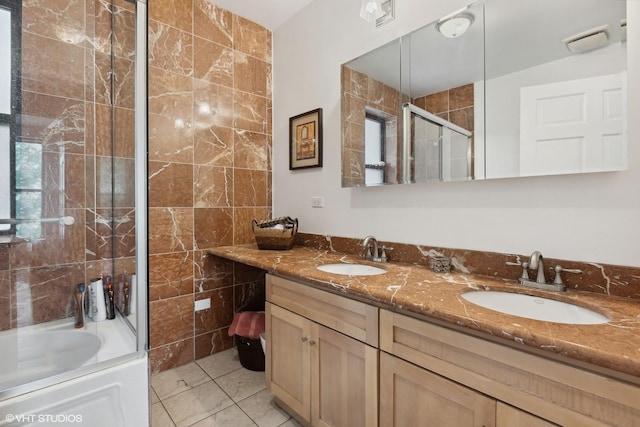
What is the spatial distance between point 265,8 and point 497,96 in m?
1.91

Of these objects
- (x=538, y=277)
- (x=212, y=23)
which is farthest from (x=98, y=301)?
(x=538, y=277)

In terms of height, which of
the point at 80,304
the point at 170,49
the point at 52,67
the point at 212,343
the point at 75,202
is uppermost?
the point at 170,49

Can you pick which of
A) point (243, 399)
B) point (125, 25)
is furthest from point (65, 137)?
point (243, 399)

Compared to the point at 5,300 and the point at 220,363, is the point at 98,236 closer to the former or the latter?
the point at 5,300

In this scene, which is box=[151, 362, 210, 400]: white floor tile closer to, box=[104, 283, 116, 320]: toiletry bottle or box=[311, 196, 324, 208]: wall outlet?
box=[104, 283, 116, 320]: toiletry bottle

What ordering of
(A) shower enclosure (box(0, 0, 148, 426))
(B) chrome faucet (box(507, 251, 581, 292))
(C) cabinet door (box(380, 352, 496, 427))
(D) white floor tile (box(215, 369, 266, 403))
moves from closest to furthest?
1. (C) cabinet door (box(380, 352, 496, 427))
2. (B) chrome faucet (box(507, 251, 581, 292))
3. (A) shower enclosure (box(0, 0, 148, 426))
4. (D) white floor tile (box(215, 369, 266, 403))

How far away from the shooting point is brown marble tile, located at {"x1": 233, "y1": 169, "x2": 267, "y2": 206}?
240cm

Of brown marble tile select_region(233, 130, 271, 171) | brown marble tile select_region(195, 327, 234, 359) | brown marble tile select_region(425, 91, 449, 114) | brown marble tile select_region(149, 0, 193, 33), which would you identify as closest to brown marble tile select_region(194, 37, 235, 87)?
brown marble tile select_region(149, 0, 193, 33)

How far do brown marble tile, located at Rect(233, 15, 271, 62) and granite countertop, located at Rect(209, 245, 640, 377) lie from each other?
1.80 meters

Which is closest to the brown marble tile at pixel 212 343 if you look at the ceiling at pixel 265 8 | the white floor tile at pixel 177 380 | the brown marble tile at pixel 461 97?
the white floor tile at pixel 177 380

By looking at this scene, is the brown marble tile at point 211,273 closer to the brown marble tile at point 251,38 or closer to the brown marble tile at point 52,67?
the brown marble tile at point 52,67

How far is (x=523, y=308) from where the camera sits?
1150mm

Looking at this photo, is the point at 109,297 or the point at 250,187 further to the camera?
the point at 250,187

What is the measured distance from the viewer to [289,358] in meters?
1.53
